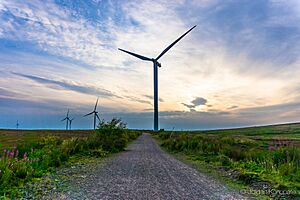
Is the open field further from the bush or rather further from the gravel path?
the gravel path

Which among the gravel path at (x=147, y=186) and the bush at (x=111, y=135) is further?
the bush at (x=111, y=135)

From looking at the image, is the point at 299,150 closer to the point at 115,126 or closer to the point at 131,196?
the point at 131,196

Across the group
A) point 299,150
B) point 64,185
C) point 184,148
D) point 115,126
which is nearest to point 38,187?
point 64,185

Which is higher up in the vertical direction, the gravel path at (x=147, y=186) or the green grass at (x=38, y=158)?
the green grass at (x=38, y=158)

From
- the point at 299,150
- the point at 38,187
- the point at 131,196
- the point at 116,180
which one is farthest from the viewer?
the point at 299,150

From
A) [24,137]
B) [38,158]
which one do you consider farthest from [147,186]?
[24,137]

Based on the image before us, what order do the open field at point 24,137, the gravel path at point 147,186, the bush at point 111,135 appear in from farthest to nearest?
the open field at point 24,137
the bush at point 111,135
the gravel path at point 147,186

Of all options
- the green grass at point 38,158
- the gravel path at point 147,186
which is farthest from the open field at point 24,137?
the gravel path at point 147,186

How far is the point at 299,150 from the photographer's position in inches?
423

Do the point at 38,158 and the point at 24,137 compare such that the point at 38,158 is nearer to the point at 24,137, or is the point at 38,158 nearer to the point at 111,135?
the point at 111,135

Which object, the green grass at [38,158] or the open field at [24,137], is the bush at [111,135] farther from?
the open field at [24,137]

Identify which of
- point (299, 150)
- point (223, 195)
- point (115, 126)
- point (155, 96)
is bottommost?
point (223, 195)

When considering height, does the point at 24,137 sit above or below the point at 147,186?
above

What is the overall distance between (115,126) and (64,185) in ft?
53.4
